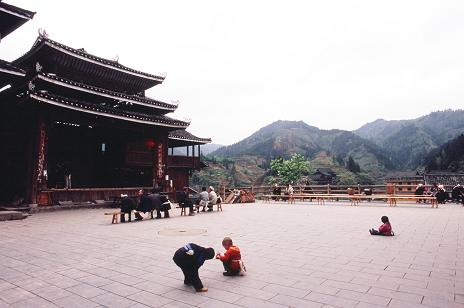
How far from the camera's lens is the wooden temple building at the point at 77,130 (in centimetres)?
1725

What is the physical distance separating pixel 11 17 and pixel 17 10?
30.3 inches

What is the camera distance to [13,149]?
18984 mm

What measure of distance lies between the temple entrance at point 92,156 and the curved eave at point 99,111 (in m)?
3.01

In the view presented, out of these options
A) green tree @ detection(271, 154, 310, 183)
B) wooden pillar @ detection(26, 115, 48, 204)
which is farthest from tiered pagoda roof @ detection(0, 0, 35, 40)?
green tree @ detection(271, 154, 310, 183)

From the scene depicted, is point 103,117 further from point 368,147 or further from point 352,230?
point 368,147

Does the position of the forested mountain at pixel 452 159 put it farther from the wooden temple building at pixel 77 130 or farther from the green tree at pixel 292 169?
the wooden temple building at pixel 77 130

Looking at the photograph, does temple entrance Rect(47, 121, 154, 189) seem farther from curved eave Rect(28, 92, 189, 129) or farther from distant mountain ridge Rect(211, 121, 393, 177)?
distant mountain ridge Rect(211, 121, 393, 177)

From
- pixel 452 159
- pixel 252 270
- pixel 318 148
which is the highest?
pixel 318 148

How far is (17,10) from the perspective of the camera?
51.3 ft

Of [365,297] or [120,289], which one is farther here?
[120,289]

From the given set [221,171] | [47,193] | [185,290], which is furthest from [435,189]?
[221,171]

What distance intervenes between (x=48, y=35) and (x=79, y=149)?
28.8 ft

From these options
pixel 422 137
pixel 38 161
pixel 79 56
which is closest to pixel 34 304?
pixel 38 161

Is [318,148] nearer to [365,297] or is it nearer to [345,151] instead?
[345,151]
